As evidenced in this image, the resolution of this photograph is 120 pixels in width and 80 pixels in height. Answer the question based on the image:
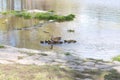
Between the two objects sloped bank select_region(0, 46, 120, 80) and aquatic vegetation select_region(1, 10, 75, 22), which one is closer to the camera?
sloped bank select_region(0, 46, 120, 80)

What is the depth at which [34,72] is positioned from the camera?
7789 millimetres

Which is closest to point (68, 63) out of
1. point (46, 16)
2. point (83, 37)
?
point (83, 37)

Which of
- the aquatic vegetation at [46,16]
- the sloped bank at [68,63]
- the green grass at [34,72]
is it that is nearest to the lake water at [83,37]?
the aquatic vegetation at [46,16]

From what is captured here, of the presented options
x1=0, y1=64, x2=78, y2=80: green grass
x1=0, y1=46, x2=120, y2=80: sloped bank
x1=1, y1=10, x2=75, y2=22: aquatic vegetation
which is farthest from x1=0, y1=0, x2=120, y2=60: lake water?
x1=0, y1=64, x2=78, y2=80: green grass

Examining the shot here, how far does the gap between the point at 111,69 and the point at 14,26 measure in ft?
58.9

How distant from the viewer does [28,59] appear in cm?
949

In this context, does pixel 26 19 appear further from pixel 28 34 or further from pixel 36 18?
pixel 28 34

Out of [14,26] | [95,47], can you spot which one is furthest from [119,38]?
[14,26]

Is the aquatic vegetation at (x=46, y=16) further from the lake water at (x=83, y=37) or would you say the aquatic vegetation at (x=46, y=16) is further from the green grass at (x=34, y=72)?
the green grass at (x=34, y=72)

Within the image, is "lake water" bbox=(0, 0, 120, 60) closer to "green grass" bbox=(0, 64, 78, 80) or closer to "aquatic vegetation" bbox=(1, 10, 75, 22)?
"aquatic vegetation" bbox=(1, 10, 75, 22)

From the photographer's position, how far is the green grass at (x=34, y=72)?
7362 mm

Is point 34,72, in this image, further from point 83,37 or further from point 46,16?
point 46,16

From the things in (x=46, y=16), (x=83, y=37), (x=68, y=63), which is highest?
(x=46, y=16)

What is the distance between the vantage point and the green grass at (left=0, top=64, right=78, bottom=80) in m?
7.36
